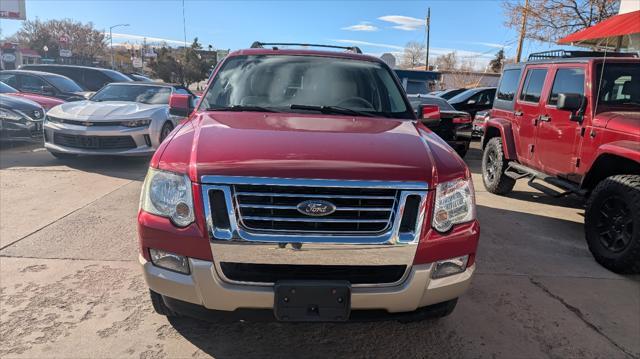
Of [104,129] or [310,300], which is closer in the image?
[310,300]

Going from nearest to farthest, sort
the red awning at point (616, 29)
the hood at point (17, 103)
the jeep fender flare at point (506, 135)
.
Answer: the jeep fender flare at point (506, 135) → the hood at point (17, 103) → the red awning at point (616, 29)

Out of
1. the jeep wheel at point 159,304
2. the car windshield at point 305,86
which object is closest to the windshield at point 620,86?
the car windshield at point 305,86

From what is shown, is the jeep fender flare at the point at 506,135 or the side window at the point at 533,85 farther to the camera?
the jeep fender flare at the point at 506,135

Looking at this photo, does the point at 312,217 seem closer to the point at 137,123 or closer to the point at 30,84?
the point at 137,123

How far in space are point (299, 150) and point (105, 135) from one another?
5.85m

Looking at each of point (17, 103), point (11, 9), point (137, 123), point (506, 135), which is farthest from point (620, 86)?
point (11, 9)

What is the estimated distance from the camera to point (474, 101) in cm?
1341

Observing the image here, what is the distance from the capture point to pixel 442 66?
72.5 m

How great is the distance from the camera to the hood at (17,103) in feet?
28.8

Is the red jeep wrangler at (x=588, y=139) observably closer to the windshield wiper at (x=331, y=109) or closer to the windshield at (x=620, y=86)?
the windshield at (x=620, y=86)

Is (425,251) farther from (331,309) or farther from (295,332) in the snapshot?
(295,332)

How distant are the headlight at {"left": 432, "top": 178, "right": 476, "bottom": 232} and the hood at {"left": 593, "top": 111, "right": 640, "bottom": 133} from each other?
2687 mm

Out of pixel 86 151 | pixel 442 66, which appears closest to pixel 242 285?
pixel 86 151

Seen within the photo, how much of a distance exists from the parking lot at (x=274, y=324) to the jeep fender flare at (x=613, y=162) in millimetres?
751
